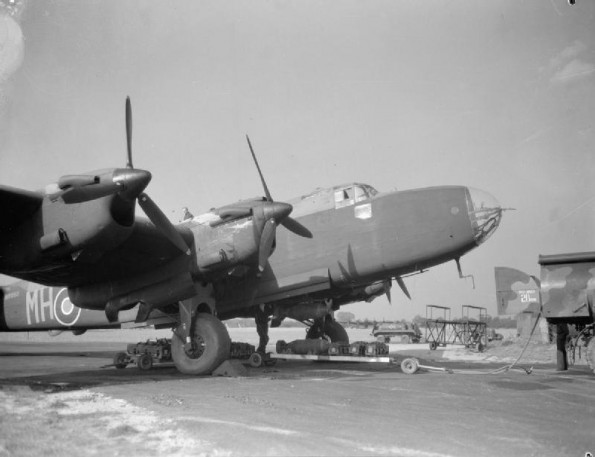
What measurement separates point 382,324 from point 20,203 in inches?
1280

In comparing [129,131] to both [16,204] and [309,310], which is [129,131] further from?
[309,310]

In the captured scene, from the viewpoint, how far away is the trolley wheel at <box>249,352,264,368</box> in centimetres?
1466

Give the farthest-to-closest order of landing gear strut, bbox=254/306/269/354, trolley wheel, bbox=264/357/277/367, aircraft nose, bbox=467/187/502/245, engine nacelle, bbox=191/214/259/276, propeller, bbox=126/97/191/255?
landing gear strut, bbox=254/306/269/354, trolley wheel, bbox=264/357/277/367, engine nacelle, bbox=191/214/259/276, aircraft nose, bbox=467/187/502/245, propeller, bbox=126/97/191/255

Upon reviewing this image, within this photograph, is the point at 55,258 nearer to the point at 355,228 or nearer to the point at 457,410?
the point at 355,228

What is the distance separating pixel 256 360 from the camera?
14727mm

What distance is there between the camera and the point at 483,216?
11.2m

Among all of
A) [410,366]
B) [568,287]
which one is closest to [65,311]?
[410,366]

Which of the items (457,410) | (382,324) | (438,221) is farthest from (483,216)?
(382,324)

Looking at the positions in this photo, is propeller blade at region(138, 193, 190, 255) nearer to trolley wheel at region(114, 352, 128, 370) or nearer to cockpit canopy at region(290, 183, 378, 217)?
cockpit canopy at region(290, 183, 378, 217)

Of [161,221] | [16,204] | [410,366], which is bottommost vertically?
[410,366]

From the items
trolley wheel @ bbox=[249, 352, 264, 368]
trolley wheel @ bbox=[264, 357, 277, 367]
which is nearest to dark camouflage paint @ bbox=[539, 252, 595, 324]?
trolley wheel @ bbox=[264, 357, 277, 367]

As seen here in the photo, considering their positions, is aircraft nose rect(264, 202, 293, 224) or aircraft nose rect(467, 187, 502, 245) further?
aircraft nose rect(264, 202, 293, 224)

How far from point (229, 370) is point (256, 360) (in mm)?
3051

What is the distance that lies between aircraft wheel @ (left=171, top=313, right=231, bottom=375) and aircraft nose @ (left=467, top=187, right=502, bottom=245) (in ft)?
20.6
